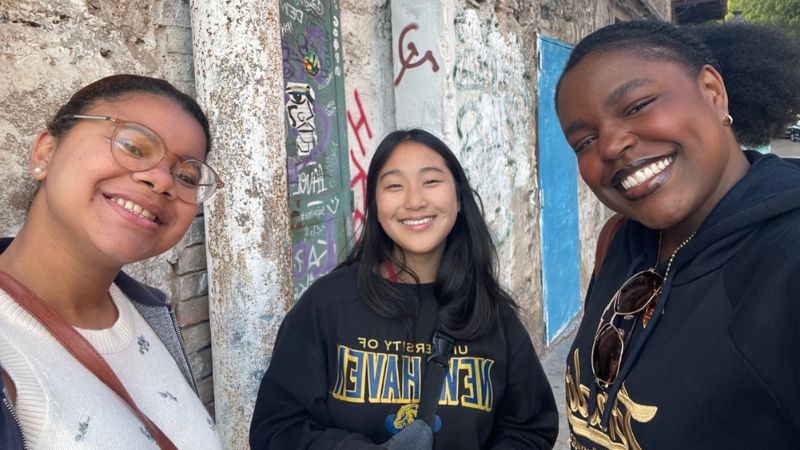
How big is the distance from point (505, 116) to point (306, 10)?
211cm

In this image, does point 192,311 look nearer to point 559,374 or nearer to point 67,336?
point 67,336

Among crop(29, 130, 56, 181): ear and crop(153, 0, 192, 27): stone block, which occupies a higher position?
crop(153, 0, 192, 27): stone block

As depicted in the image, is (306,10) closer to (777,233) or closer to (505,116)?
(505,116)

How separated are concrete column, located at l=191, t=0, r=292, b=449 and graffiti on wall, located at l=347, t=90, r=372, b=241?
91 cm

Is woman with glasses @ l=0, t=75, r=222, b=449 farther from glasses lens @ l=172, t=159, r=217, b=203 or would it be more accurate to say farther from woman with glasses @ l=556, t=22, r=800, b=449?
woman with glasses @ l=556, t=22, r=800, b=449

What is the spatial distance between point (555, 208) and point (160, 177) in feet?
16.1

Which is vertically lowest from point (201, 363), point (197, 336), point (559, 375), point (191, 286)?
point (559, 375)

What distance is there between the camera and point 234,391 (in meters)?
2.32

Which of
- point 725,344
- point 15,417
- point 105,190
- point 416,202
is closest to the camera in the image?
point 15,417

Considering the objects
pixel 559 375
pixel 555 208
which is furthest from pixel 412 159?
pixel 555 208

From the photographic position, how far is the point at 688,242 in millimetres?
1239

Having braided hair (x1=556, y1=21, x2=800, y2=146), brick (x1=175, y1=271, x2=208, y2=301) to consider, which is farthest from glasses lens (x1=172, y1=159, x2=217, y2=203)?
brick (x1=175, y1=271, x2=208, y2=301)

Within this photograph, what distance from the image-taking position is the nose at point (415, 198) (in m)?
1.96

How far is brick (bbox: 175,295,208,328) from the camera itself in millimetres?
2357
